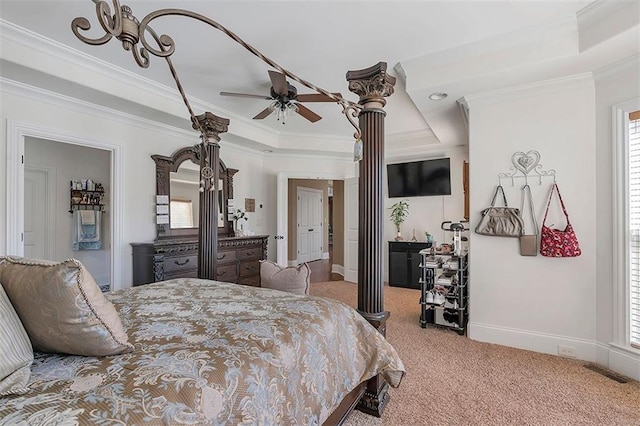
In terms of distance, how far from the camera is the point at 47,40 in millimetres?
2545

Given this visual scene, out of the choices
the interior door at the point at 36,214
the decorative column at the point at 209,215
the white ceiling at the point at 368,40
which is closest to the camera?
the white ceiling at the point at 368,40

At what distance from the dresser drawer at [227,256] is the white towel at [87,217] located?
97.2 inches

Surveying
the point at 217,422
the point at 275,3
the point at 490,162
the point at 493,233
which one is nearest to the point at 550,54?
the point at 490,162

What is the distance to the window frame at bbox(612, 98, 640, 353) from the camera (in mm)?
2414

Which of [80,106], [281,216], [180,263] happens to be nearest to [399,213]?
[281,216]

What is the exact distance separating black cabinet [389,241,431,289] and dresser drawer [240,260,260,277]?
93.3 inches

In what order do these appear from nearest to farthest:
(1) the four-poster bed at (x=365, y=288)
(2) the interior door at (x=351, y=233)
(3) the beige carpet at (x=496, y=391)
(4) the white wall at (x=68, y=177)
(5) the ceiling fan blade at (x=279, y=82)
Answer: (1) the four-poster bed at (x=365, y=288) < (3) the beige carpet at (x=496, y=391) < (5) the ceiling fan blade at (x=279, y=82) < (4) the white wall at (x=68, y=177) < (2) the interior door at (x=351, y=233)

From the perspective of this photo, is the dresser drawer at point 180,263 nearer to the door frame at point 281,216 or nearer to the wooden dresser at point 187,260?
the wooden dresser at point 187,260

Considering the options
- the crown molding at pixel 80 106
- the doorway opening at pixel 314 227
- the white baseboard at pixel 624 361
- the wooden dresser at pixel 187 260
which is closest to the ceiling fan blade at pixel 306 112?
the crown molding at pixel 80 106

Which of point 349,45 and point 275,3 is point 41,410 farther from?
point 349,45

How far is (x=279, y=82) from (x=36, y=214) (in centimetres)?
453

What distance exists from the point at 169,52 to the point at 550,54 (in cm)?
270

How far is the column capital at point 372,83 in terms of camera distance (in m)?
1.90

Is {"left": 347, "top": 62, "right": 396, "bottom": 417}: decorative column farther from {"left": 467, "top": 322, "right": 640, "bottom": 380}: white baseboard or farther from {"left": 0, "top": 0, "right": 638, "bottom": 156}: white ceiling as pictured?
{"left": 467, "top": 322, "right": 640, "bottom": 380}: white baseboard
